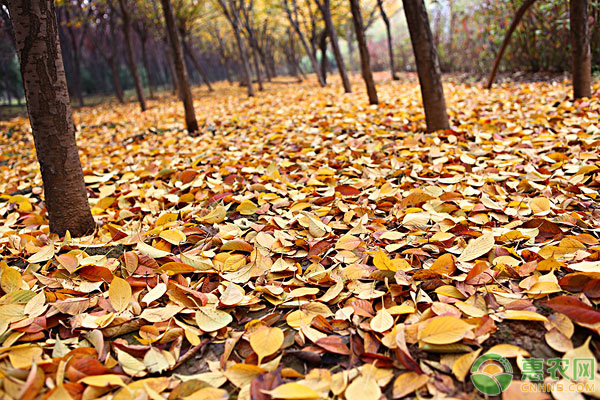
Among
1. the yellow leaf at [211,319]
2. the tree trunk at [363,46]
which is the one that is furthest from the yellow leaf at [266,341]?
the tree trunk at [363,46]

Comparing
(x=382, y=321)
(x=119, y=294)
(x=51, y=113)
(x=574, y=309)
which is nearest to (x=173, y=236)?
(x=119, y=294)

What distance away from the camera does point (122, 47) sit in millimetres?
22125

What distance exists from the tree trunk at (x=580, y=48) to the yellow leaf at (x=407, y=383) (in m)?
4.30

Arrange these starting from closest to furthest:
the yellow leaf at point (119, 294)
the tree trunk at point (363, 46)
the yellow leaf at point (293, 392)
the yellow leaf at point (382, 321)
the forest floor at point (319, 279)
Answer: the yellow leaf at point (293, 392)
the forest floor at point (319, 279)
the yellow leaf at point (382, 321)
the yellow leaf at point (119, 294)
the tree trunk at point (363, 46)

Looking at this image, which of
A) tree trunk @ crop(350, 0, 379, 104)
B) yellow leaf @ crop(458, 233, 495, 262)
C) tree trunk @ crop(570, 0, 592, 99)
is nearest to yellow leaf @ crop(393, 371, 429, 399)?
yellow leaf @ crop(458, 233, 495, 262)

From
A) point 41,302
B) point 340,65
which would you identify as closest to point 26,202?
point 41,302

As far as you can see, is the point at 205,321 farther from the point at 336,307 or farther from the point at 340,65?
the point at 340,65

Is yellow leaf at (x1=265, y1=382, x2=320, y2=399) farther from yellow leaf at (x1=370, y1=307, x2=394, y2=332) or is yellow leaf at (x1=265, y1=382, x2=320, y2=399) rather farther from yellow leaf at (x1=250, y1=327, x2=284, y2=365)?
yellow leaf at (x1=370, y1=307, x2=394, y2=332)

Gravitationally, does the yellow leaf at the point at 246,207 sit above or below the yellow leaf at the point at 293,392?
above

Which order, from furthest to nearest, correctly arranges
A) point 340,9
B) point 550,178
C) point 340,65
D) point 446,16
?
point 340,9 → point 446,16 → point 340,65 → point 550,178

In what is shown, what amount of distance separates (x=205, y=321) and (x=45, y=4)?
5.30 feet

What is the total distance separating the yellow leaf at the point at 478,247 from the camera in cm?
141

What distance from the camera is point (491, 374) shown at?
37.3 inches

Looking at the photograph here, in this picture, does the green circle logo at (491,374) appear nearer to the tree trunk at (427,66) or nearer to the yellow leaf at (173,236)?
the yellow leaf at (173,236)
